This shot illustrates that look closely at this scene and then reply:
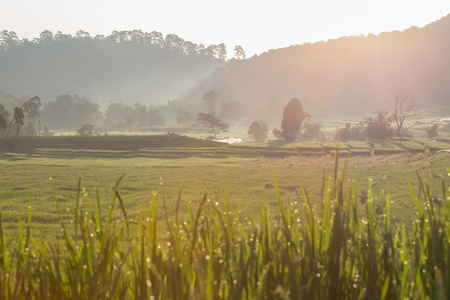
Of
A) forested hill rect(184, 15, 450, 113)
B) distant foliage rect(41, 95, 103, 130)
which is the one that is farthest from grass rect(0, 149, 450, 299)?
distant foliage rect(41, 95, 103, 130)

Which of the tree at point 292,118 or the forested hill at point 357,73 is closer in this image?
the tree at point 292,118

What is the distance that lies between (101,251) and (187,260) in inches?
18.2

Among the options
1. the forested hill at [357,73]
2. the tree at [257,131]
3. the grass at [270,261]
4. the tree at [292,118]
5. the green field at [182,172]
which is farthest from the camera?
the forested hill at [357,73]

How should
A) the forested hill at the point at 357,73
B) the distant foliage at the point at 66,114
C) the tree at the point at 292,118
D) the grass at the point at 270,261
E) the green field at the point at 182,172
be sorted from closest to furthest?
the grass at the point at 270,261 < the green field at the point at 182,172 < the tree at the point at 292,118 < the distant foliage at the point at 66,114 < the forested hill at the point at 357,73

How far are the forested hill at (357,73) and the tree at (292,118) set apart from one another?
246ft

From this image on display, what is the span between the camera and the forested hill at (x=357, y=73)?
142750 millimetres

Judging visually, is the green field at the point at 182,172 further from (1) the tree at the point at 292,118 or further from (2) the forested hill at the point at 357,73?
(2) the forested hill at the point at 357,73

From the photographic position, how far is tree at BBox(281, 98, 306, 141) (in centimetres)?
5412

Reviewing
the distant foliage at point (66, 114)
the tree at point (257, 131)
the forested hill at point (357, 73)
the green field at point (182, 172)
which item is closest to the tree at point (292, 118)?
the tree at point (257, 131)

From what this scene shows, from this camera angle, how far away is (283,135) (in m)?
55.7

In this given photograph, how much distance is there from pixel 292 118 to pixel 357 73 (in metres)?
120

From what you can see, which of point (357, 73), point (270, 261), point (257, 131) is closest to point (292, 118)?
point (257, 131)

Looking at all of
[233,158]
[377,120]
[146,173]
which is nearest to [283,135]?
[377,120]

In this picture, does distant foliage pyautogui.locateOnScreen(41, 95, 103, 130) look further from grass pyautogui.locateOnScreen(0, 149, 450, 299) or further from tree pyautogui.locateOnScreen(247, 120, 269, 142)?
grass pyautogui.locateOnScreen(0, 149, 450, 299)
